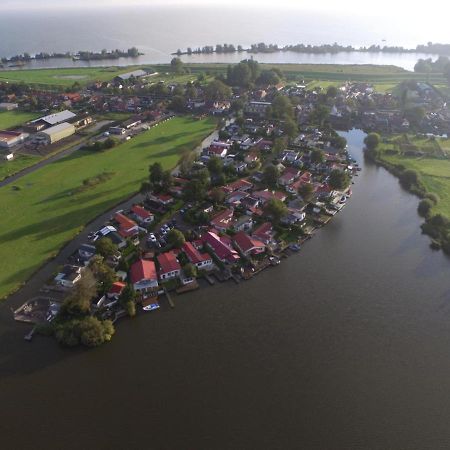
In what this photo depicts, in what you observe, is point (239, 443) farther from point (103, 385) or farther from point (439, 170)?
point (439, 170)

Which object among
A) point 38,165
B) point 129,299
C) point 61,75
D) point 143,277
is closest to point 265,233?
point 143,277

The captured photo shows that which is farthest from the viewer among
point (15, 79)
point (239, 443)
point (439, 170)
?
point (15, 79)

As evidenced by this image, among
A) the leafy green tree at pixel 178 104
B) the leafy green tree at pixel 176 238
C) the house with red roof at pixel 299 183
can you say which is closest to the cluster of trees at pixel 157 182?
the leafy green tree at pixel 176 238

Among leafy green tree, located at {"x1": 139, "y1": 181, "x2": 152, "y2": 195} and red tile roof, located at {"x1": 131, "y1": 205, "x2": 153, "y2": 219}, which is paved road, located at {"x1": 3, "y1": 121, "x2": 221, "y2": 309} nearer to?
leafy green tree, located at {"x1": 139, "y1": 181, "x2": 152, "y2": 195}

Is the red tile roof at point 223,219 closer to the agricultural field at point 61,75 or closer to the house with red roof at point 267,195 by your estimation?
the house with red roof at point 267,195

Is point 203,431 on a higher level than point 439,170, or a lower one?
lower

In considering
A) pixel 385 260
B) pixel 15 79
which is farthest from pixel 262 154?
pixel 15 79

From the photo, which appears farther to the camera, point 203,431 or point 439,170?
point 439,170

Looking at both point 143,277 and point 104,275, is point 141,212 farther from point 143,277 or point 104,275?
point 104,275
